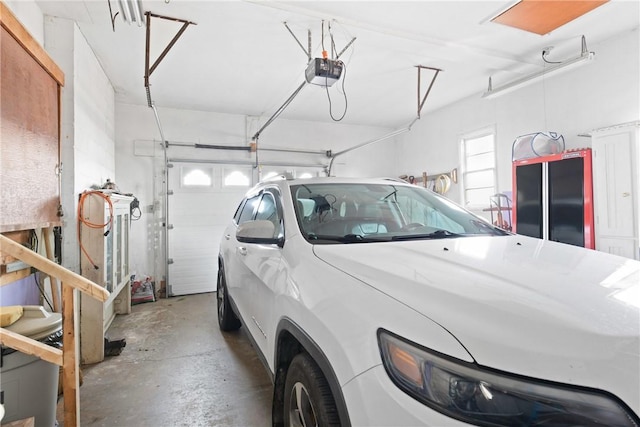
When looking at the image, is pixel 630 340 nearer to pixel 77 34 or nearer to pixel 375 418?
pixel 375 418

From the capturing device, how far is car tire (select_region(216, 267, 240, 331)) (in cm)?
346

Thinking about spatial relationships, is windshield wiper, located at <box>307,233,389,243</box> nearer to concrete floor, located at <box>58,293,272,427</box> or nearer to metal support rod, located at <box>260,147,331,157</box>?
concrete floor, located at <box>58,293,272,427</box>

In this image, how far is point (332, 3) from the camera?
3.06 meters

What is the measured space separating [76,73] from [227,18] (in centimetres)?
172

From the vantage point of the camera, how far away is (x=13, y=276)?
231cm

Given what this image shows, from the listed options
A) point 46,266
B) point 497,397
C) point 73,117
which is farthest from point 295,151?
point 497,397

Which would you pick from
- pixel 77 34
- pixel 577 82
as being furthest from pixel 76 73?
pixel 577 82

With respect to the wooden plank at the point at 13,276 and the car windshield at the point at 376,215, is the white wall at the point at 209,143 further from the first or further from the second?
the car windshield at the point at 376,215

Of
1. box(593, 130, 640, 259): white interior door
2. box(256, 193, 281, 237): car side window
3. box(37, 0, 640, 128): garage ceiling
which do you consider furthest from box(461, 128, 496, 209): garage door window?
box(256, 193, 281, 237): car side window

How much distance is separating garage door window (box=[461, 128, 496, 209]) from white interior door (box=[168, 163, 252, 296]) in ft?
14.5

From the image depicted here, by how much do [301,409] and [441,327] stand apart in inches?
33.0

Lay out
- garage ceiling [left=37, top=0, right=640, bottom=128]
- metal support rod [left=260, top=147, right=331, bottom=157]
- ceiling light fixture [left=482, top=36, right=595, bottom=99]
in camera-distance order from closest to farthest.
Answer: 1. garage ceiling [left=37, top=0, right=640, bottom=128]
2. ceiling light fixture [left=482, top=36, right=595, bottom=99]
3. metal support rod [left=260, top=147, right=331, bottom=157]

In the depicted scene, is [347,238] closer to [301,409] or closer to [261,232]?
[261,232]

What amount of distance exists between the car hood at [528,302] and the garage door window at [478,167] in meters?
4.48
